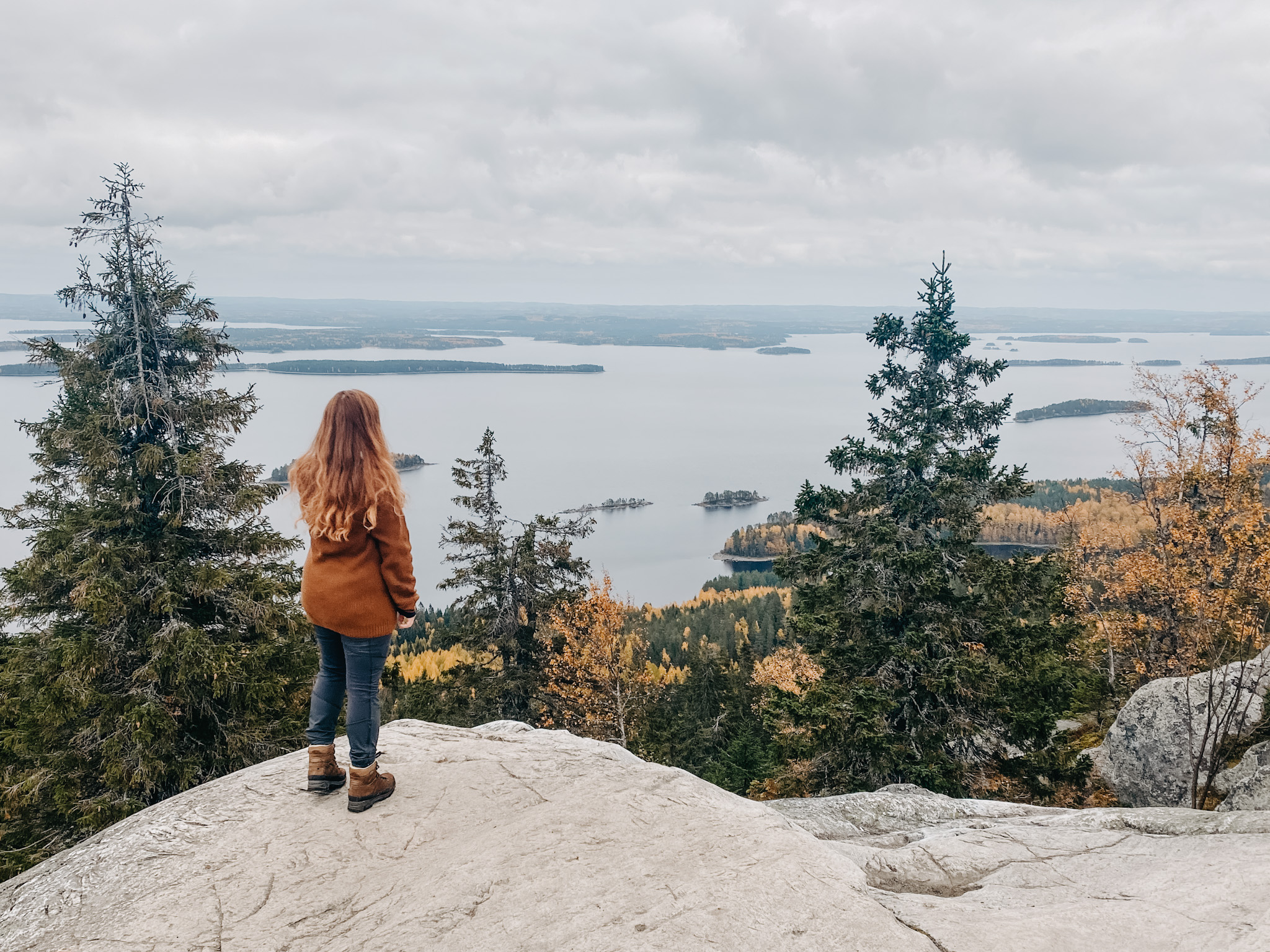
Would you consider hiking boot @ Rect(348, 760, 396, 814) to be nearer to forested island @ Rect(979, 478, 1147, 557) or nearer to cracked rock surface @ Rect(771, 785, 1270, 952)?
cracked rock surface @ Rect(771, 785, 1270, 952)

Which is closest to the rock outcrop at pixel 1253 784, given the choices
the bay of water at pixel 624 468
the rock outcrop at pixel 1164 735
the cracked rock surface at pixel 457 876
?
the rock outcrop at pixel 1164 735

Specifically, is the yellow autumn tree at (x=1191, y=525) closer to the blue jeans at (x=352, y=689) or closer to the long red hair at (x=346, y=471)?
the blue jeans at (x=352, y=689)

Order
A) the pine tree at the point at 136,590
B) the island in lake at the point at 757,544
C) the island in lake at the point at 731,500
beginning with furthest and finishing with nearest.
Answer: the island in lake at the point at 731,500 → the island in lake at the point at 757,544 → the pine tree at the point at 136,590

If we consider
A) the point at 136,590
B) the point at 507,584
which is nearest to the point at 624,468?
the point at 507,584

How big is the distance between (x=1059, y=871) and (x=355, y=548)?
5.71m

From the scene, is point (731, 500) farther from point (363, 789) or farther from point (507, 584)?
point (363, 789)

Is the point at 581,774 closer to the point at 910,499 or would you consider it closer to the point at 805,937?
the point at 805,937

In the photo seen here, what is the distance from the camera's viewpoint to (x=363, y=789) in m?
5.78

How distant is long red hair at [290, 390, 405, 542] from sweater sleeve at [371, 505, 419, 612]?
0.24ft

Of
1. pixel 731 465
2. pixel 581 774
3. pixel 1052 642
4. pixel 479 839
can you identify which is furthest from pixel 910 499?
pixel 731 465

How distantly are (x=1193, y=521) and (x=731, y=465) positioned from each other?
152119 millimetres

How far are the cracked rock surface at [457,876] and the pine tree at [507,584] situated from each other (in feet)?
52.9

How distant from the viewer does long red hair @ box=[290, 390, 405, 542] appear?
5.23 metres

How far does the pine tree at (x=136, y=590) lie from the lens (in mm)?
11773
